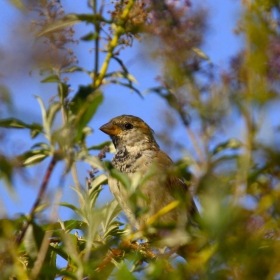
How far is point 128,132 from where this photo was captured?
4883mm

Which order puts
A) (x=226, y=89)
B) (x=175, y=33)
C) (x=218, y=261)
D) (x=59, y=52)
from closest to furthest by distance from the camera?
(x=218, y=261) → (x=226, y=89) → (x=175, y=33) → (x=59, y=52)

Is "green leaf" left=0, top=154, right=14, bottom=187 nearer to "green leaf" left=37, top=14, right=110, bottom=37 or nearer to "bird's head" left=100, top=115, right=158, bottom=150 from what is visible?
"green leaf" left=37, top=14, right=110, bottom=37

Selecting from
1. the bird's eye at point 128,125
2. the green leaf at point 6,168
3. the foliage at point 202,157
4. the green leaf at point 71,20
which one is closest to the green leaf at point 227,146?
the foliage at point 202,157

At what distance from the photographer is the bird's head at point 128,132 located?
4777 millimetres

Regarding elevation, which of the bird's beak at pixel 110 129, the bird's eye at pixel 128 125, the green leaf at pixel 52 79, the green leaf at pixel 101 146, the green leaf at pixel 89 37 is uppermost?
the bird's eye at pixel 128 125

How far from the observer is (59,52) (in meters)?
1.45

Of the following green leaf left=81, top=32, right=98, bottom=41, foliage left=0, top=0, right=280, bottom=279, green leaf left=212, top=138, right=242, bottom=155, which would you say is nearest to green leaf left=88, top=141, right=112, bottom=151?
green leaf left=81, top=32, right=98, bottom=41

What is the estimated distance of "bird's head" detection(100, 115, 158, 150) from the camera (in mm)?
4777

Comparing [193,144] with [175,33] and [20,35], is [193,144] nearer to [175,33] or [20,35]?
[175,33]

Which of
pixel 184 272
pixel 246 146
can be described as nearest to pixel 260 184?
pixel 246 146

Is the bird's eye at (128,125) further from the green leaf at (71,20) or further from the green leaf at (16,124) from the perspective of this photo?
the green leaf at (16,124)

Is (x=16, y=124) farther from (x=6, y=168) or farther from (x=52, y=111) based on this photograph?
(x=6, y=168)

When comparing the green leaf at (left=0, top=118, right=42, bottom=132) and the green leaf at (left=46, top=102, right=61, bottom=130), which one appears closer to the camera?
the green leaf at (left=0, top=118, right=42, bottom=132)

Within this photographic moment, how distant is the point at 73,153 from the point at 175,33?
36 centimetres
